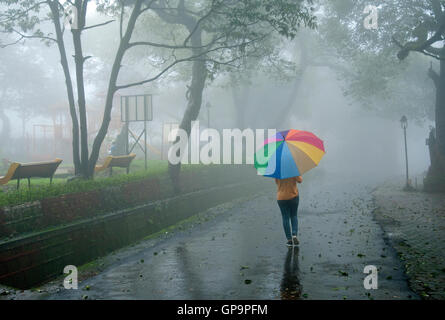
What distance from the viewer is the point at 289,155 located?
7797mm

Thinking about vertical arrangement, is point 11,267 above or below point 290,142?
below

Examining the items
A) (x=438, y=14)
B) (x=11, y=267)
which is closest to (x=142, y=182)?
(x=11, y=267)

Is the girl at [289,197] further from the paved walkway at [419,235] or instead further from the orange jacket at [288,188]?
the paved walkway at [419,235]

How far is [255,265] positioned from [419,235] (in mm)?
4072

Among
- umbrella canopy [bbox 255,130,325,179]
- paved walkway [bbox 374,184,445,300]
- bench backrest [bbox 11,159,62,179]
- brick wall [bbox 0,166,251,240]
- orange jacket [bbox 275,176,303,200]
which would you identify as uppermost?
umbrella canopy [bbox 255,130,325,179]

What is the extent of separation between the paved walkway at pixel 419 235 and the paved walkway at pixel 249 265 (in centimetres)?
23

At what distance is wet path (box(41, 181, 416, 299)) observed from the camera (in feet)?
19.7

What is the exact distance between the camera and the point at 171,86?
4872cm

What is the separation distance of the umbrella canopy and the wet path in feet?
4.95

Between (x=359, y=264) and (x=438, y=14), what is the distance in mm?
14559

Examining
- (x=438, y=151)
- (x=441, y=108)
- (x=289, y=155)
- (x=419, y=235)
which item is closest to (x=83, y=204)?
(x=289, y=155)

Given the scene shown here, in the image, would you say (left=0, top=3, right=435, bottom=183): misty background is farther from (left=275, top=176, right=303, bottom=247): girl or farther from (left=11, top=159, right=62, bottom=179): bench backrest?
(left=275, top=176, right=303, bottom=247): girl

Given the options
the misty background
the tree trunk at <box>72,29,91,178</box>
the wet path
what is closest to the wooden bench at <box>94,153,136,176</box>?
the tree trunk at <box>72,29,91,178</box>
